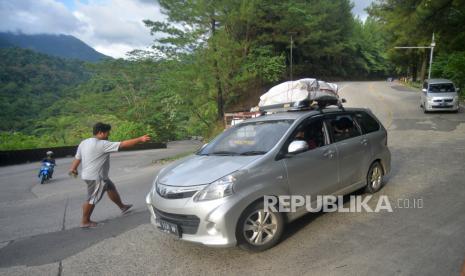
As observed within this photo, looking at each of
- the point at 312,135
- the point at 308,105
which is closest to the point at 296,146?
the point at 312,135

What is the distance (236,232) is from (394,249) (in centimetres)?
190

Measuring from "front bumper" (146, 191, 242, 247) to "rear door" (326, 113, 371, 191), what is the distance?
7.04 ft

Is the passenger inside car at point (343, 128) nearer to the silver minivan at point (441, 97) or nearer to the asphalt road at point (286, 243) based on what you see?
the asphalt road at point (286, 243)

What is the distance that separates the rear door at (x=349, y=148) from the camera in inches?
197

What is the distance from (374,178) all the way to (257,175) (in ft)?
10.1

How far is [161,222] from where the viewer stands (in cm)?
396

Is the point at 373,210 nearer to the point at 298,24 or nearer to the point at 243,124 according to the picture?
the point at 243,124

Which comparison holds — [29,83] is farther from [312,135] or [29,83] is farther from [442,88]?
[312,135]

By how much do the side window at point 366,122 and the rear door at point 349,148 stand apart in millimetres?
178

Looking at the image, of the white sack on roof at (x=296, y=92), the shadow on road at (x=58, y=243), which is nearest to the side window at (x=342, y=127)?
the white sack on roof at (x=296, y=92)

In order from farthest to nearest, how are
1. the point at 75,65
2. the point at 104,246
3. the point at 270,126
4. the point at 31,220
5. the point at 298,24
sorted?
the point at 75,65 < the point at 298,24 < the point at 31,220 < the point at 270,126 < the point at 104,246

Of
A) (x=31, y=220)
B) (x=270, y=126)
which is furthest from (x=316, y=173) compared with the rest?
(x=31, y=220)

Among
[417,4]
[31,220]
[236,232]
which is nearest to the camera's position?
[236,232]

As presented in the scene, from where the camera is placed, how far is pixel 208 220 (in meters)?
3.55
